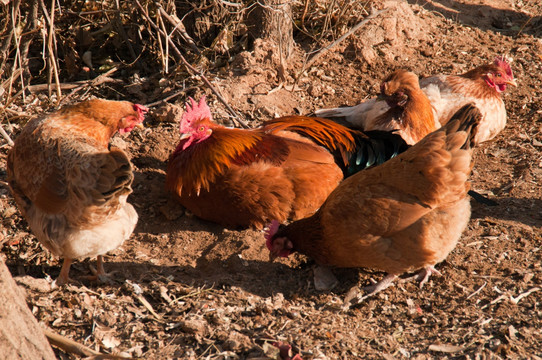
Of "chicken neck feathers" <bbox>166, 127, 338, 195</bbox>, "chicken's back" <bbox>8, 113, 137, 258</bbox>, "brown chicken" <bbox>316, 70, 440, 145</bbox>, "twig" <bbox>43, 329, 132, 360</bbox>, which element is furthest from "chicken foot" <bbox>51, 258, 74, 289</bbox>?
"brown chicken" <bbox>316, 70, 440, 145</bbox>

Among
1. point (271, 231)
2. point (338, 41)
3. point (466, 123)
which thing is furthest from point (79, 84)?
point (466, 123)

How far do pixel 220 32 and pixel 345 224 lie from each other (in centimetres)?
316

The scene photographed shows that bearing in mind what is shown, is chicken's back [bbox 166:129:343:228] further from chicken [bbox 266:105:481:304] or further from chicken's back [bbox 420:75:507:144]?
chicken's back [bbox 420:75:507:144]

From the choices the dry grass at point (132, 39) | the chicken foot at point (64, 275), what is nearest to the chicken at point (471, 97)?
the dry grass at point (132, 39)

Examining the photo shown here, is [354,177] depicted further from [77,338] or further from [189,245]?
[77,338]

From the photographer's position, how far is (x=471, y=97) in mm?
5938

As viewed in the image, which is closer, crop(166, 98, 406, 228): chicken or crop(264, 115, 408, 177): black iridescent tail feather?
crop(166, 98, 406, 228): chicken

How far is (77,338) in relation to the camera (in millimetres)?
3400

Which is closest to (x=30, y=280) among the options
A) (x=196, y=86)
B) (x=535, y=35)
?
(x=196, y=86)

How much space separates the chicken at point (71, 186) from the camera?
3480 mm

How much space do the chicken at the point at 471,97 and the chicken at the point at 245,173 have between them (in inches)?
38.5

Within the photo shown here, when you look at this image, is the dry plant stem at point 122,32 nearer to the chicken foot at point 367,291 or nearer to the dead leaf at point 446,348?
the chicken foot at point 367,291

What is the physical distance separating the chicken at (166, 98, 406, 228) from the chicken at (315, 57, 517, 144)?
98cm

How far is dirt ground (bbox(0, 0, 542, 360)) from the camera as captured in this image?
347 centimetres
